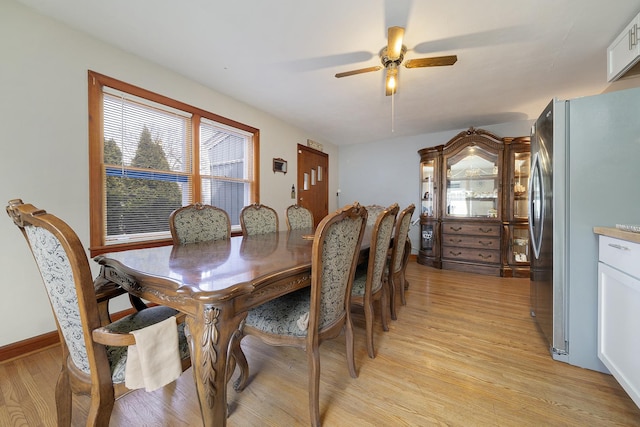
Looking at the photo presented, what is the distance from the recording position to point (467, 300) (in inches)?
105

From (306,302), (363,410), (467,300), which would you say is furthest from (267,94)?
(467,300)

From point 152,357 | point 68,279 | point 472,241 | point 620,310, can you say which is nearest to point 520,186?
point 472,241

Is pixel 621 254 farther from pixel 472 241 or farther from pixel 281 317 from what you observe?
pixel 472 241

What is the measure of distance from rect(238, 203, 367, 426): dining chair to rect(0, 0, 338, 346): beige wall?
1.76 metres

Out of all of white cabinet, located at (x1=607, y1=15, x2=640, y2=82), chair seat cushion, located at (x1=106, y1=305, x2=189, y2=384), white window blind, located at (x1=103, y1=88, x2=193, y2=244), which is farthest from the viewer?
white window blind, located at (x1=103, y1=88, x2=193, y2=244)

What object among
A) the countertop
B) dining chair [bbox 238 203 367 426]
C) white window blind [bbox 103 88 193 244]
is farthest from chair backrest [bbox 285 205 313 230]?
the countertop

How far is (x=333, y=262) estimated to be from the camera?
3.76 feet

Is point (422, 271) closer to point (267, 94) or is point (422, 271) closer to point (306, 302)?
point (306, 302)

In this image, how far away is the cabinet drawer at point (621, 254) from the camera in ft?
3.61

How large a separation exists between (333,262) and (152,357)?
77 cm

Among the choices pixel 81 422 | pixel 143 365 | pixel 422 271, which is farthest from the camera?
pixel 422 271

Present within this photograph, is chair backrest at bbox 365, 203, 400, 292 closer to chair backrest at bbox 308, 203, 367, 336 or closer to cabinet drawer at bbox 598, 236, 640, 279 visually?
chair backrest at bbox 308, 203, 367, 336

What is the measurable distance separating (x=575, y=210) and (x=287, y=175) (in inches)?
133

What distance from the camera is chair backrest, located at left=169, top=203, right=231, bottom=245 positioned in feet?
6.28
